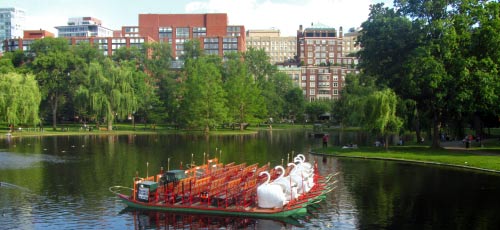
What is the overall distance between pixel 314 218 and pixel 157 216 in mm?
8498

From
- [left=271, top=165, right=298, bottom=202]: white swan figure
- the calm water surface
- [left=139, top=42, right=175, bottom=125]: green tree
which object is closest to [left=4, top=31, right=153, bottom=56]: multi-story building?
[left=139, top=42, right=175, bottom=125]: green tree

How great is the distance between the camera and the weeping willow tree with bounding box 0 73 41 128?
275 feet

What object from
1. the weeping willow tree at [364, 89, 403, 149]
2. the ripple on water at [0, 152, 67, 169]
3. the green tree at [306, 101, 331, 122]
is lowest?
the ripple on water at [0, 152, 67, 169]

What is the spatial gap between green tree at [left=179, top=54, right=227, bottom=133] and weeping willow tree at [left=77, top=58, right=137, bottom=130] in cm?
1129

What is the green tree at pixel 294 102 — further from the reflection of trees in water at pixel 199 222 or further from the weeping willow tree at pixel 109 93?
the reflection of trees in water at pixel 199 222

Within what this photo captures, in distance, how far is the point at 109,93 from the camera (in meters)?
98.2

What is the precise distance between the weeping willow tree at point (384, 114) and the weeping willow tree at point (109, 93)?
5872 centimetres

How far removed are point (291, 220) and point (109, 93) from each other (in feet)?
261

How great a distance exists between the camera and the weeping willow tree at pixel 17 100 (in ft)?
275

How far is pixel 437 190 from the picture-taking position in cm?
3272

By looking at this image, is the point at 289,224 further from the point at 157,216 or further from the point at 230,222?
the point at 157,216

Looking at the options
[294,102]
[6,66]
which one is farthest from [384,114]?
[294,102]

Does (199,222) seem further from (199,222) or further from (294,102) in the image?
(294,102)

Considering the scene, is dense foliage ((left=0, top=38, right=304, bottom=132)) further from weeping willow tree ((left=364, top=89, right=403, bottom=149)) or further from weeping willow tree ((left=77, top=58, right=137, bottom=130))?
weeping willow tree ((left=364, top=89, right=403, bottom=149))
